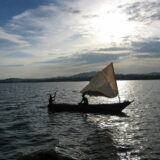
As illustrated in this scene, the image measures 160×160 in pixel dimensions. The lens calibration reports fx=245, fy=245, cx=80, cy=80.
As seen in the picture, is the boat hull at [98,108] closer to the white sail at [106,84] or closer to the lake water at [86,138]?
the white sail at [106,84]

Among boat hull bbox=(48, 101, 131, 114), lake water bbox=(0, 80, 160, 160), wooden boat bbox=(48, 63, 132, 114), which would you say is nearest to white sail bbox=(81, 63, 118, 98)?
wooden boat bbox=(48, 63, 132, 114)

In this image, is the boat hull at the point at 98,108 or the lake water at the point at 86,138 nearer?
the lake water at the point at 86,138

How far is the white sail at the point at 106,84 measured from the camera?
39.8 m

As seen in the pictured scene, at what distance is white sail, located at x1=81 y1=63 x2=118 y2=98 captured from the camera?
3975 centimetres

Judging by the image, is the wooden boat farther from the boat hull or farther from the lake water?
the lake water

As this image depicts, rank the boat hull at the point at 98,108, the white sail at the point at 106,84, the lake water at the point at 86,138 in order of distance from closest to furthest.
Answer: the lake water at the point at 86,138 → the white sail at the point at 106,84 → the boat hull at the point at 98,108

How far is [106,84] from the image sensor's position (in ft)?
130

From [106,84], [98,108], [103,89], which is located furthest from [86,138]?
[98,108]

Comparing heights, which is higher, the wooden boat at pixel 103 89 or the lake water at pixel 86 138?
the wooden boat at pixel 103 89

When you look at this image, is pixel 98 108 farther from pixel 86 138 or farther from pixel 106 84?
pixel 86 138

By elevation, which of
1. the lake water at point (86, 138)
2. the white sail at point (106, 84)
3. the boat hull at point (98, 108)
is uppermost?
the white sail at point (106, 84)

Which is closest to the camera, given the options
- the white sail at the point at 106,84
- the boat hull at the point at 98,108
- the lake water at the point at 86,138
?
the lake water at the point at 86,138

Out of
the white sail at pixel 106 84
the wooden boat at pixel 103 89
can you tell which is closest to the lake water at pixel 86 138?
the white sail at pixel 106 84

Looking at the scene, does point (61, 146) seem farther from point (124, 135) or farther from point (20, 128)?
point (20, 128)
